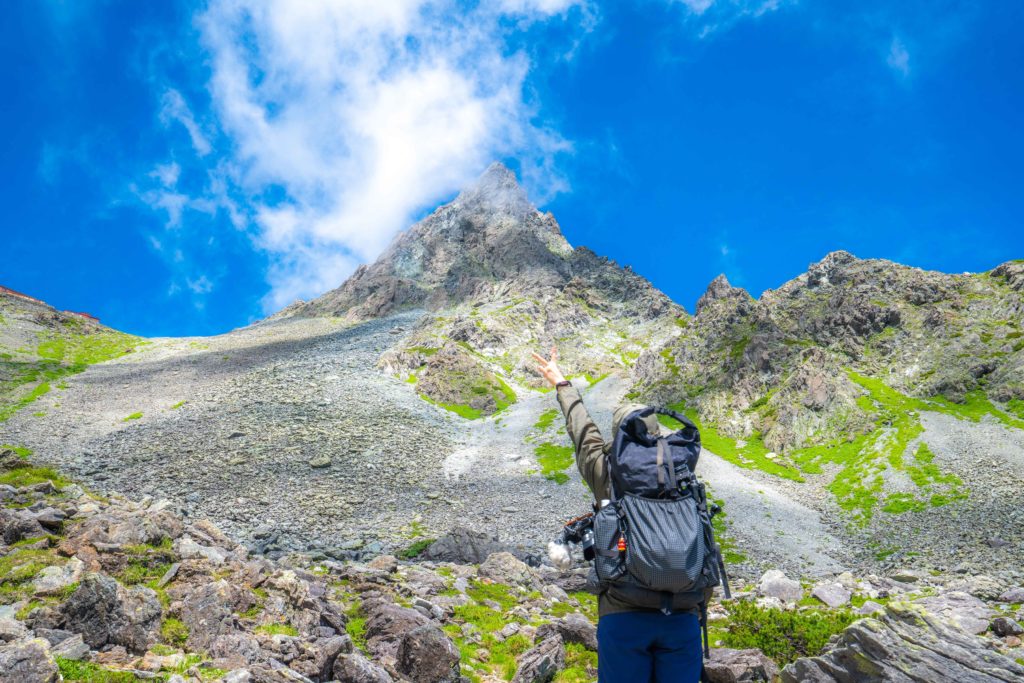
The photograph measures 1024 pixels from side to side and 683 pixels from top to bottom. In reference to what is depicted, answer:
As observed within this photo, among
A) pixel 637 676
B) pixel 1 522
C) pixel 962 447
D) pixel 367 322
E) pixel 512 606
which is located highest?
pixel 367 322

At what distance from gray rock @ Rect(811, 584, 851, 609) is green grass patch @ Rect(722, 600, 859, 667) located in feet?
23.2

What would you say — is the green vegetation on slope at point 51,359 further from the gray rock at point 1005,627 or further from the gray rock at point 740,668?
the gray rock at point 1005,627

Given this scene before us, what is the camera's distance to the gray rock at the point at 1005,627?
40.7ft

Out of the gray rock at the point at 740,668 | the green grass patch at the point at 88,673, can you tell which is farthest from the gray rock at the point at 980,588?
the green grass patch at the point at 88,673

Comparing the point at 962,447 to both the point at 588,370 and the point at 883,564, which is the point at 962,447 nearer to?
the point at 883,564

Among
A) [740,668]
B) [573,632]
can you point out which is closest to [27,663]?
[573,632]

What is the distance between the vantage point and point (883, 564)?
3659cm

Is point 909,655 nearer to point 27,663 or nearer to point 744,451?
point 27,663

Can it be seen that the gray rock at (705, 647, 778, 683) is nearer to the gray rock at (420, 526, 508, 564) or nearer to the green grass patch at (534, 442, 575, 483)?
the gray rock at (420, 526, 508, 564)

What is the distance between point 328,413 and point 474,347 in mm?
57608

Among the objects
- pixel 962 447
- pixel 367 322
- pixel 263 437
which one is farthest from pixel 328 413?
pixel 367 322

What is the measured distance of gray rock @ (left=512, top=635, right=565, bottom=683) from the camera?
1194 cm

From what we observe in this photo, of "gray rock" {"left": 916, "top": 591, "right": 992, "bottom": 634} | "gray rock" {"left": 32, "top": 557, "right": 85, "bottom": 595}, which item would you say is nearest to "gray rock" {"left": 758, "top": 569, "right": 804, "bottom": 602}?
"gray rock" {"left": 916, "top": 591, "right": 992, "bottom": 634}

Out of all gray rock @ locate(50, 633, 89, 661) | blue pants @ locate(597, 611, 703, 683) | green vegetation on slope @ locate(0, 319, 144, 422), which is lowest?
gray rock @ locate(50, 633, 89, 661)
